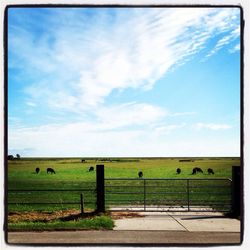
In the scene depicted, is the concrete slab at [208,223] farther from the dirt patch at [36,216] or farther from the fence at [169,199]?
the dirt patch at [36,216]

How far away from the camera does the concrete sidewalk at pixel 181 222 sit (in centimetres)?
803

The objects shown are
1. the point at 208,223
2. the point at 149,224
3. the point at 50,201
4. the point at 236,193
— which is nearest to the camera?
the point at 149,224

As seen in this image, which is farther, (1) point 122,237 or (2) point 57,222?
(2) point 57,222

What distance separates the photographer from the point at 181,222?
8.80 metres

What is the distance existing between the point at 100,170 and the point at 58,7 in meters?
5.81

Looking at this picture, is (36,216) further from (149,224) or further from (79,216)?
(149,224)

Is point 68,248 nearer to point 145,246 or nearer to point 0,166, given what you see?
point 145,246

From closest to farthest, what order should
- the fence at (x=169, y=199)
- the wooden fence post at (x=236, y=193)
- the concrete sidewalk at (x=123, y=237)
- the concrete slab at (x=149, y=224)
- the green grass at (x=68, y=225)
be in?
the concrete sidewalk at (x=123, y=237)
the green grass at (x=68, y=225)
the concrete slab at (x=149, y=224)
the wooden fence post at (x=236, y=193)
the fence at (x=169, y=199)

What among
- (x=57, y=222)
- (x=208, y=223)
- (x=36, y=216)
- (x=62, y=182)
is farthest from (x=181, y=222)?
(x=62, y=182)

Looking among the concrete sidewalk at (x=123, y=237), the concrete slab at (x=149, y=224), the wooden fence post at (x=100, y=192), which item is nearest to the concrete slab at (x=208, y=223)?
the concrete slab at (x=149, y=224)

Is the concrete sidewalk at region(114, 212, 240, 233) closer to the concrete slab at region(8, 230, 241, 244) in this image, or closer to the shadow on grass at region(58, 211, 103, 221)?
the concrete slab at region(8, 230, 241, 244)

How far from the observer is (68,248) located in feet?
16.6

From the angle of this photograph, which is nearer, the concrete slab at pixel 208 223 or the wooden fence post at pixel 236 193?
the concrete slab at pixel 208 223
